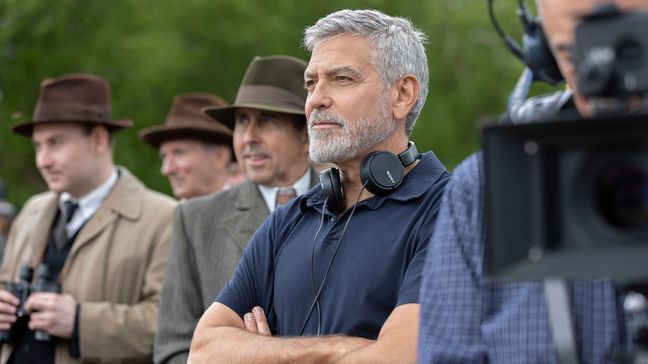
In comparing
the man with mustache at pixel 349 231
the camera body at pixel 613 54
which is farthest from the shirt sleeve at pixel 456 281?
the camera body at pixel 613 54

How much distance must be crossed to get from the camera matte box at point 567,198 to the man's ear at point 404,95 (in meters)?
1.96

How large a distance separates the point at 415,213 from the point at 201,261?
5.90 ft

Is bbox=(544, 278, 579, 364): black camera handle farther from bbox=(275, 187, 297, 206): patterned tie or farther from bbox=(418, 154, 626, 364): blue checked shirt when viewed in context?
bbox=(275, 187, 297, 206): patterned tie

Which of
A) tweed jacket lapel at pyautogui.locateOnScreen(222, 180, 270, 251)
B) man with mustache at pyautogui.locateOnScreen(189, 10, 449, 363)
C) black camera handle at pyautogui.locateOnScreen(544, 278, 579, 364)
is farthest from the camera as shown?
tweed jacket lapel at pyautogui.locateOnScreen(222, 180, 270, 251)

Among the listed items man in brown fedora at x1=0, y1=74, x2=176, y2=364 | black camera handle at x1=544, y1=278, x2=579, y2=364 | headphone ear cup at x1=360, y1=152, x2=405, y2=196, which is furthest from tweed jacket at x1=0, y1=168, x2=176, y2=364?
black camera handle at x1=544, y1=278, x2=579, y2=364

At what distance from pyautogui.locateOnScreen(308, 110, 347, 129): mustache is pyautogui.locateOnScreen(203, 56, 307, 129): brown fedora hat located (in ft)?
4.88

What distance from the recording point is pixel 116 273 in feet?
21.9

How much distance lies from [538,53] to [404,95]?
1.46 m

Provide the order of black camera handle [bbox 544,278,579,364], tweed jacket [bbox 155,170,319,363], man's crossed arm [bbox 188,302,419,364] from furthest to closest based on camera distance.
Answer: tweed jacket [bbox 155,170,319,363]
man's crossed arm [bbox 188,302,419,364]
black camera handle [bbox 544,278,579,364]

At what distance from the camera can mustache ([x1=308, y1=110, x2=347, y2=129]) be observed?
4312 mm

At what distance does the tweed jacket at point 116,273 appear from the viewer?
6551 mm

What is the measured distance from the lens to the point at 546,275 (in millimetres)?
2354

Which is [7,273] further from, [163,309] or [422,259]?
[422,259]

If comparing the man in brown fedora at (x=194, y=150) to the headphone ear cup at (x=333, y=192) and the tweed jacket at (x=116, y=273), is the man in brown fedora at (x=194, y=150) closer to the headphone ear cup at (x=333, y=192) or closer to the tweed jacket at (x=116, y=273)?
the tweed jacket at (x=116, y=273)
